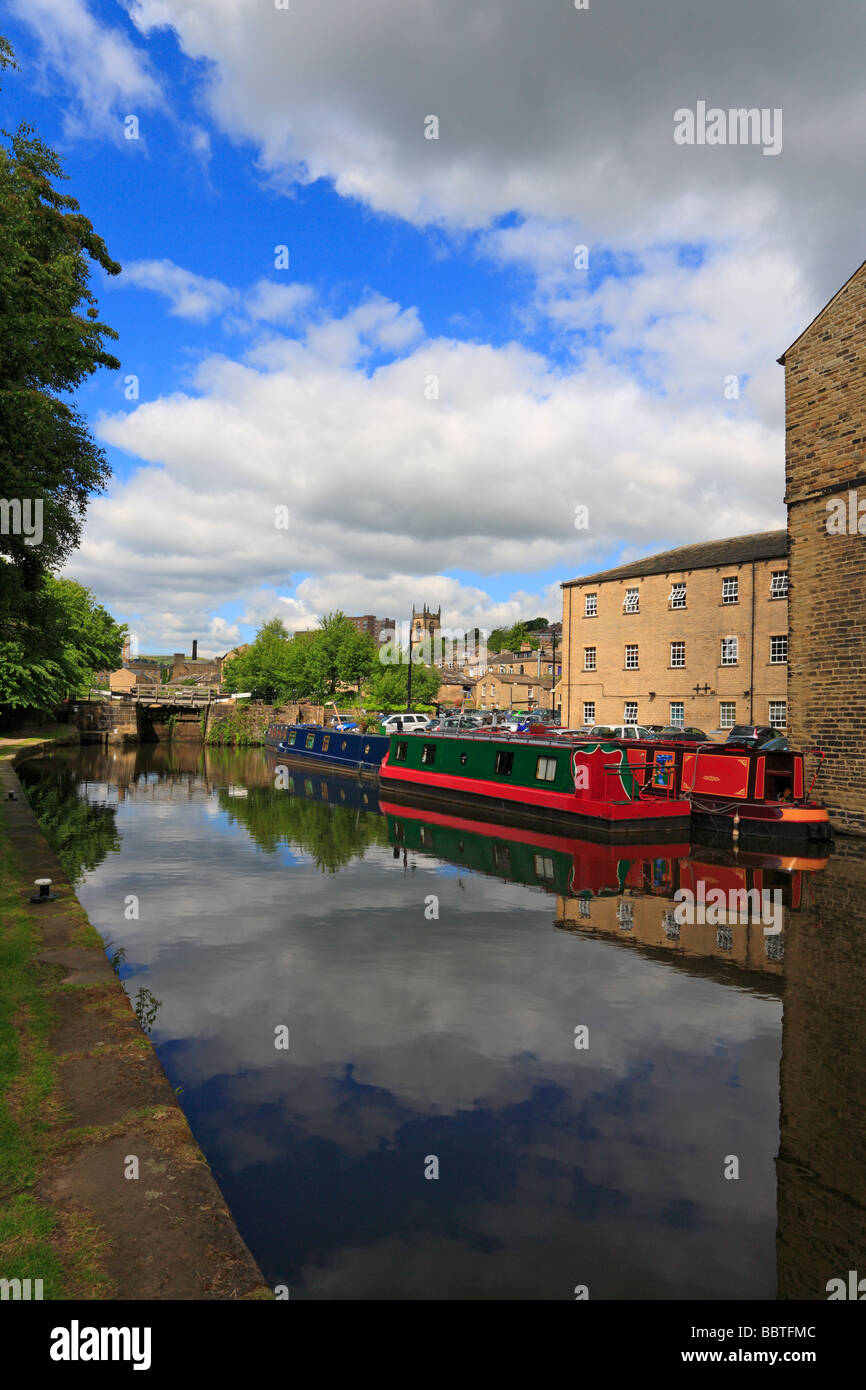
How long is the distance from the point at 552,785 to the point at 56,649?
12.9 meters

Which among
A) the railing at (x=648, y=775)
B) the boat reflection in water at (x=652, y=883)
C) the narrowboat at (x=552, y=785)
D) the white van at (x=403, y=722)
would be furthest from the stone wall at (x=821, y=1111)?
the white van at (x=403, y=722)

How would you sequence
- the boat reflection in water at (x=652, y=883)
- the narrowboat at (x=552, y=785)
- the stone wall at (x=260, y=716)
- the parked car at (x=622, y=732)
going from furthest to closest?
the stone wall at (x=260, y=716) → the parked car at (x=622, y=732) → the narrowboat at (x=552, y=785) → the boat reflection in water at (x=652, y=883)

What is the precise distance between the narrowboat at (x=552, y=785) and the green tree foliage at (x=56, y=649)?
12.1 m

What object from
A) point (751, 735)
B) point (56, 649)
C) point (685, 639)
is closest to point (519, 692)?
point (685, 639)

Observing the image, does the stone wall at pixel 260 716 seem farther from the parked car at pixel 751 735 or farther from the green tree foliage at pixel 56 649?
the parked car at pixel 751 735

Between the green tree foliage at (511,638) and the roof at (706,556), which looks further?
the green tree foliage at (511,638)

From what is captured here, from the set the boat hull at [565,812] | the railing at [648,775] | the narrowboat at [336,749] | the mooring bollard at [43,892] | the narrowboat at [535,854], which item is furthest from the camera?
the narrowboat at [336,749]

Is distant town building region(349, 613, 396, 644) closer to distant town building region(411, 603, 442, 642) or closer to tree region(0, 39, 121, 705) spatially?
distant town building region(411, 603, 442, 642)

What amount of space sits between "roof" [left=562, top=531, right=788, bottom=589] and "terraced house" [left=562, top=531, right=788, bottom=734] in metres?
0.07

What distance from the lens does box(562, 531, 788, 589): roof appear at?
32688mm

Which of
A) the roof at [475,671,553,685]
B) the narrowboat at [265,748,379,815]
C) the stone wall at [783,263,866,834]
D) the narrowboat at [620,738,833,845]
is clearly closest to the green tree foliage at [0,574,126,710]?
the narrowboat at [265,748,379,815]

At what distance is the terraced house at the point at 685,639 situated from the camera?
32.1m

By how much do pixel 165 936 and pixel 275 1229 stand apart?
6.69 meters
